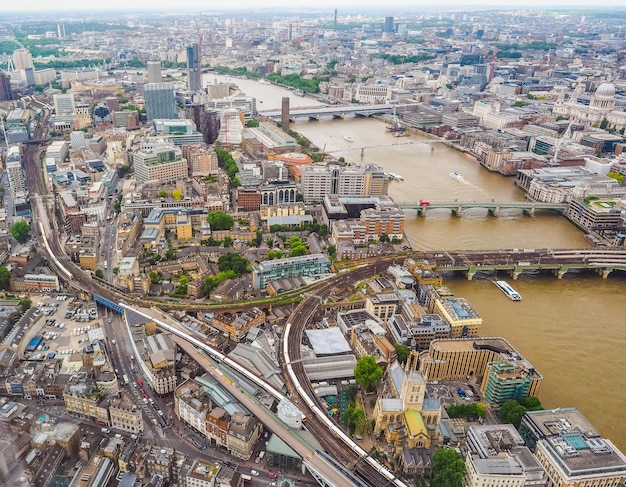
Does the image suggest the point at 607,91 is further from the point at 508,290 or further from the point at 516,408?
the point at 516,408

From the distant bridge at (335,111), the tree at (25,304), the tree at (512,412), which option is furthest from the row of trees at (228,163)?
the tree at (512,412)

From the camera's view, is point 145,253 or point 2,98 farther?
point 2,98

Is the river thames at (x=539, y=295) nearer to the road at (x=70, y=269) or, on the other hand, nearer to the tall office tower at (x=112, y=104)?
the road at (x=70, y=269)

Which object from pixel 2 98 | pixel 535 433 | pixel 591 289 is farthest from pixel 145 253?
pixel 2 98

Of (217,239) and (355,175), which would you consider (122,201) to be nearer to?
(217,239)

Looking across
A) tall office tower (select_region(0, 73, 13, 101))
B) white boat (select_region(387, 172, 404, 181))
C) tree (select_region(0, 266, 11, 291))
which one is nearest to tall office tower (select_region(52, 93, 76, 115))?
tall office tower (select_region(0, 73, 13, 101))

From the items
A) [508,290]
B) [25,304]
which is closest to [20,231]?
[25,304]
